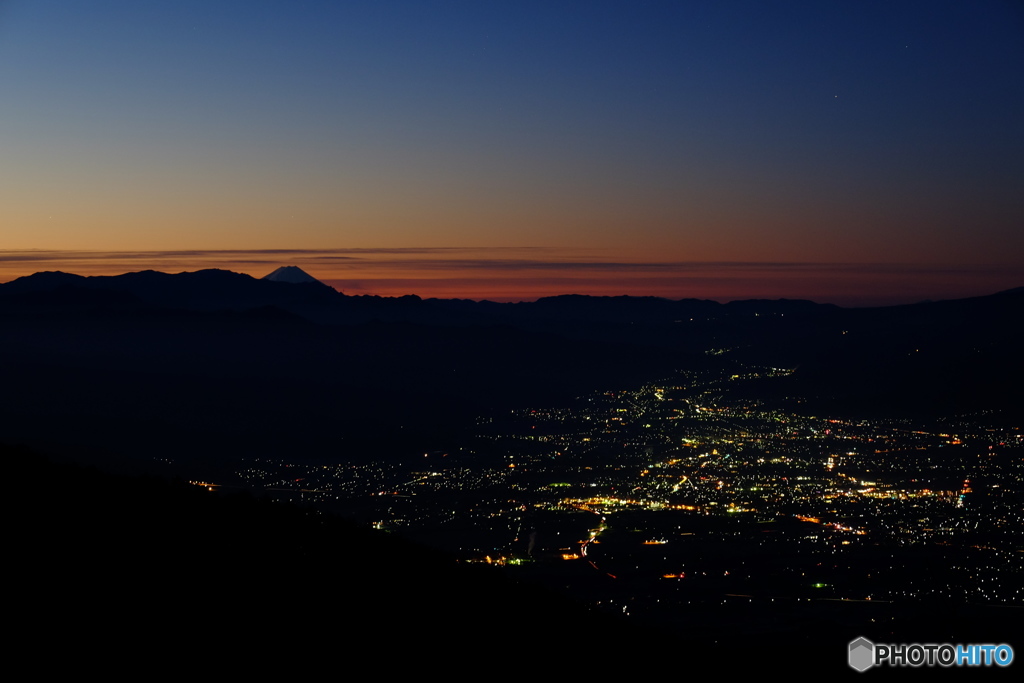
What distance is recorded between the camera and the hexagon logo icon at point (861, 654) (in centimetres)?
1278

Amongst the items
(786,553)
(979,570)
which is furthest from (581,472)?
(979,570)

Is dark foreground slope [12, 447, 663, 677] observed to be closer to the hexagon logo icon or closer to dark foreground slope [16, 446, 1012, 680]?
dark foreground slope [16, 446, 1012, 680]

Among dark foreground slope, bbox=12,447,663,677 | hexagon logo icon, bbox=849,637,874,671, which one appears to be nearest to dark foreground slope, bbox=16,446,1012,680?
dark foreground slope, bbox=12,447,663,677

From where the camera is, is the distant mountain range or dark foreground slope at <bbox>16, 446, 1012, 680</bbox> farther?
the distant mountain range

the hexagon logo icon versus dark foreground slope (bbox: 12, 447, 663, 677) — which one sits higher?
dark foreground slope (bbox: 12, 447, 663, 677)

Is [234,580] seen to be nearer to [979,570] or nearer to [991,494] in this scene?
[979,570]

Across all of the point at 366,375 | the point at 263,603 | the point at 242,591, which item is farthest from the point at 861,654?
the point at 366,375

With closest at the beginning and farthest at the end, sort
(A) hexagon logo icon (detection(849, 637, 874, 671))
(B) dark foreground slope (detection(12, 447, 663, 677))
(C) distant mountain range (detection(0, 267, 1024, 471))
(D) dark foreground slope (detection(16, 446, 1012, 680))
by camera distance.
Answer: (D) dark foreground slope (detection(16, 446, 1012, 680)) → (B) dark foreground slope (detection(12, 447, 663, 677)) → (A) hexagon logo icon (detection(849, 637, 874, 671)) → (C) distant mountain range (detection(0, 267, 1024, 471))

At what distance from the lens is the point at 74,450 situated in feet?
213

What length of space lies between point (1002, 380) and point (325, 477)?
9658 centimetres

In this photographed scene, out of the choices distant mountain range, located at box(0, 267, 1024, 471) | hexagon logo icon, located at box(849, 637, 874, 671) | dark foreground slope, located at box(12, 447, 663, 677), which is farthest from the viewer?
distant mountain range, located at box(0, 267, 1024, 471)

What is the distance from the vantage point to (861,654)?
42.5ft

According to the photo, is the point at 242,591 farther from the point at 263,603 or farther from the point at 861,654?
the point at 861,654

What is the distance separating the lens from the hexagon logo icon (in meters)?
12.8
